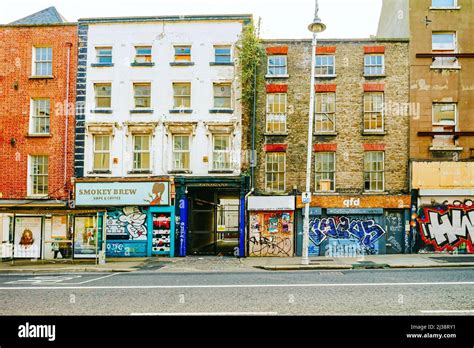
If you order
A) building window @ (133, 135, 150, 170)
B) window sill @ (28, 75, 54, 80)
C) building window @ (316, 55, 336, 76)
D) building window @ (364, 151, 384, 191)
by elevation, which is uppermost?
building window @ (316, 55, 336, 76)

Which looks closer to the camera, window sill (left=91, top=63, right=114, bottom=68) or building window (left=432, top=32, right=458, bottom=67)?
building window (left=432, top=32, right=458, bottom=67)

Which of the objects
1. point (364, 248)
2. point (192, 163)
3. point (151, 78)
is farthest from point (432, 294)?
point (151, 78)

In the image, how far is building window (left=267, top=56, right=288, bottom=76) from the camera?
2214 cm

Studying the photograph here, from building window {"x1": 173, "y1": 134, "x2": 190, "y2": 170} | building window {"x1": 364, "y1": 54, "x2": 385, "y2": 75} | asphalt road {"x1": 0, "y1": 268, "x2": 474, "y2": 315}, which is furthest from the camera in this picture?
building window {"x1": 173, "y1": 134, "x2": 190, "y2": 170}

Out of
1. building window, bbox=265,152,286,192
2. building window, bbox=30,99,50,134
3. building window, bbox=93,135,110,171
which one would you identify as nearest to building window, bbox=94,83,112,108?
building window, bbox=93,135,110,171

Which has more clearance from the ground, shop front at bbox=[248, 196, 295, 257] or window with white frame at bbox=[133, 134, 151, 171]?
window with white frame at bbox=[133, 134, 151, 171]

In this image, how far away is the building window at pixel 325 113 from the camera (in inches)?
856

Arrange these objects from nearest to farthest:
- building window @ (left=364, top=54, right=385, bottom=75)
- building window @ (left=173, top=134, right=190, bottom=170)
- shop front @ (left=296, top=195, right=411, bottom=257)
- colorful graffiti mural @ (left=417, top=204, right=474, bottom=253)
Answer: colorful graffiti mural @ (left=417, top=204, right=474, bottom=253) < shop front @ (left=296, top=195, right=411, bottom=257) < building window @ (left=364, top=54, right=385, bottom=75) < building window @ (left=173, top=134, right=190, bottom=170)

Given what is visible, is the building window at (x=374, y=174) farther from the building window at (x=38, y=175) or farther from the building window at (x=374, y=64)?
the building window at (x=38, y=175)

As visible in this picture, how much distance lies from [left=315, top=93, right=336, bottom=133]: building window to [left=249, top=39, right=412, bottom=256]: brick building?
0.18 ft

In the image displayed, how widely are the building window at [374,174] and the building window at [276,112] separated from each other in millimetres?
4941

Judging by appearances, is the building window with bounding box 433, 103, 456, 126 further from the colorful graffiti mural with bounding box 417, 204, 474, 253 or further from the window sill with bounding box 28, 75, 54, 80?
the window sill with bounding box 28, 75, 54, 80

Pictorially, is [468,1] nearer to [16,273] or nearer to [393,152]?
[393,152]

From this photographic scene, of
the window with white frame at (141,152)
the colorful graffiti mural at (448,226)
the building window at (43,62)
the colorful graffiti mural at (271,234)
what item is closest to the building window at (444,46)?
the colorful graffiti mural at (448,226)
